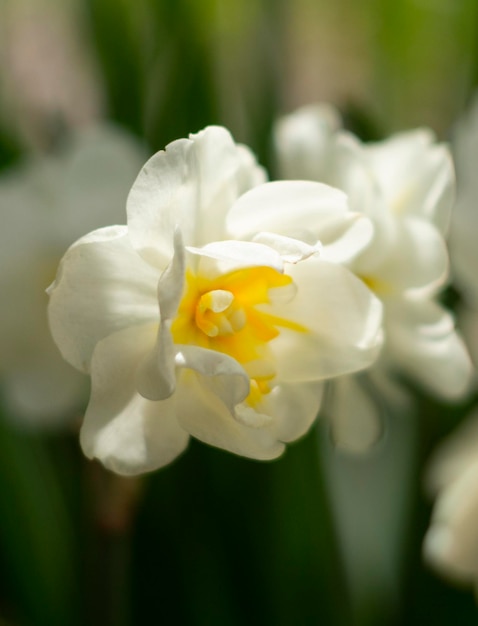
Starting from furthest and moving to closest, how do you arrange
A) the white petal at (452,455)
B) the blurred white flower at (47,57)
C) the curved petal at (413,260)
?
the blurred white flower at (47,57) < the white petal at (452,455) < the curved petal at (413,260)

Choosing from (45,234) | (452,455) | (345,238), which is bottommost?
(452,455)

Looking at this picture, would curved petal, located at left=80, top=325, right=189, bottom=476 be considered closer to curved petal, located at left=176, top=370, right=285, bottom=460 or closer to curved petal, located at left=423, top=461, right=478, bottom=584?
curved petal, located at left=176, top=370, right=285, bottom=460

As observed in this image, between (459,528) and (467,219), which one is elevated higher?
(467,219)

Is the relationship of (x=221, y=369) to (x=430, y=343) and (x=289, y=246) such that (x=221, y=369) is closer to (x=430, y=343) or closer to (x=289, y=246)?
(x=289, y=246)

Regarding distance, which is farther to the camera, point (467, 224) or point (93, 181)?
point (93, 181)

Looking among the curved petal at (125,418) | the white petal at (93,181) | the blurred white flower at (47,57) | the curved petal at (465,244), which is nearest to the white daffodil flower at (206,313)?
the curved petal at (125,418)

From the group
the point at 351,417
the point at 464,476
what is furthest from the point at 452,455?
the point at 351,417

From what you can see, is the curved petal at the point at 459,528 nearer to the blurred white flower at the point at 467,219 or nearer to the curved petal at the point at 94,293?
the blurred white flower at the point at 467,219
